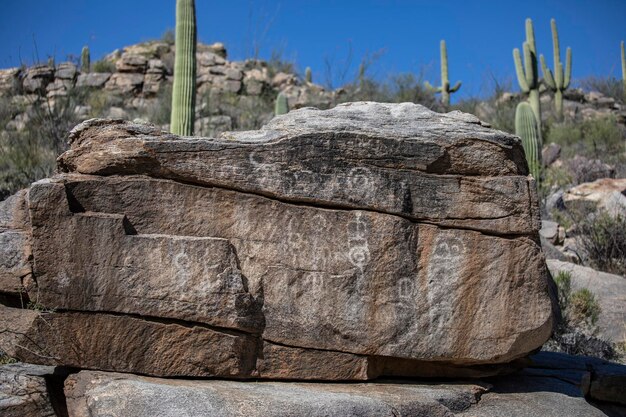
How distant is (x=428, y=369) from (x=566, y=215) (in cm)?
898

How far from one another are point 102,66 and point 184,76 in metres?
13.0

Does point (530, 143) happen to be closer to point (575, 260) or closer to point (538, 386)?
point (575, 260)

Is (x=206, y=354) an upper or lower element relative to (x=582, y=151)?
lower

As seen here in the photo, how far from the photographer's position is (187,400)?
3.85m

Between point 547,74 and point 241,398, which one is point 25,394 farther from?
point 547,74

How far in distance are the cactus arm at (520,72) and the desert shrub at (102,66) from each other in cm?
1250

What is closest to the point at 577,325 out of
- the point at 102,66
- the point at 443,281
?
the point at 443,281

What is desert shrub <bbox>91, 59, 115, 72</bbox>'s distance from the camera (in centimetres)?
2248

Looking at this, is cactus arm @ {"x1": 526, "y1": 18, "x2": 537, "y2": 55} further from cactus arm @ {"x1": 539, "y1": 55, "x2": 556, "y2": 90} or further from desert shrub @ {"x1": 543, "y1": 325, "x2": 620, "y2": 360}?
desert shrub @ {"x1": 543, "y1": 325, "x2": 620, "y2": 360}

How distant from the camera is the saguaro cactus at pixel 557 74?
921 inches

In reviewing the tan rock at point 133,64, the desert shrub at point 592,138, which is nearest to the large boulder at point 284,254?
the desert shrub at point 592,138

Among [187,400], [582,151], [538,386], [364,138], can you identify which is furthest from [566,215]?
[187,400]

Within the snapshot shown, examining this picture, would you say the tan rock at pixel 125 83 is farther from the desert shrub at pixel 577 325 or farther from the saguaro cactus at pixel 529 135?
the desert shrub at pixel 577 325

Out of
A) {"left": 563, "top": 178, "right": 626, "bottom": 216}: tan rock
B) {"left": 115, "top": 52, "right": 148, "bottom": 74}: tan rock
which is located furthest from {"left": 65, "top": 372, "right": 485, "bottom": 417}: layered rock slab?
{"left": 115, "top": 52, "right": 148, "bottom": 74}: tan rock
